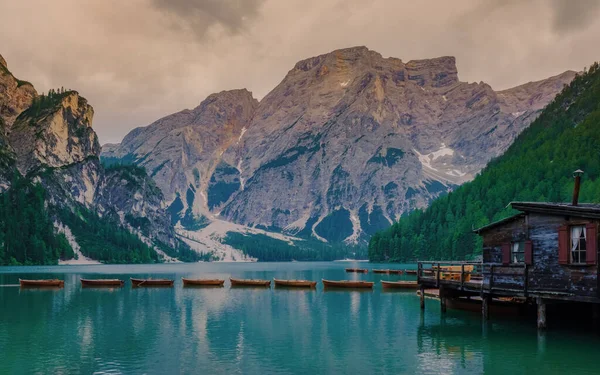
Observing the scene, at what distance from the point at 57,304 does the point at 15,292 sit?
29510 mm

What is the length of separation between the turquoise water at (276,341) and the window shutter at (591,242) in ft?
23.7

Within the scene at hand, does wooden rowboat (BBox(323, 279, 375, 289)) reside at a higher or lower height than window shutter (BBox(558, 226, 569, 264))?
lower

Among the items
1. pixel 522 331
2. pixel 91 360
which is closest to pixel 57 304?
pixel 91 360

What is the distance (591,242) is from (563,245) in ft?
8.57

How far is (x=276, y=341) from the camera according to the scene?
5541 centimetres

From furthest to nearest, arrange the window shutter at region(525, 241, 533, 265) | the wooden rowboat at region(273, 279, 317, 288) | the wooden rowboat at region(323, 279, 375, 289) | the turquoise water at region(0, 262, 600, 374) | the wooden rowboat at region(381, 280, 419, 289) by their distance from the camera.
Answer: the wooden rowboat at region(273, 279, 317, 288), the wooden rowboat at region(323, 279, 375, 289), the wooden rowboat at region(381, 280, 419, 289), the window shutter at region(525, 241, 533, 265), the turquoise water at region(0, 262, 600, 374)

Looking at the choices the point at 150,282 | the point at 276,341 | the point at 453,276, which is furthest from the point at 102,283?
A: the point at 276,341

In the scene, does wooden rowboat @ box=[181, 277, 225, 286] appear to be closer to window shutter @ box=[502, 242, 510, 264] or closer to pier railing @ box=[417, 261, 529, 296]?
pier railing @ box=[417, 261, 529, 296]

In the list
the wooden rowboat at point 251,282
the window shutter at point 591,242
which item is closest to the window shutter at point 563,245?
the window shutter at point 591,242

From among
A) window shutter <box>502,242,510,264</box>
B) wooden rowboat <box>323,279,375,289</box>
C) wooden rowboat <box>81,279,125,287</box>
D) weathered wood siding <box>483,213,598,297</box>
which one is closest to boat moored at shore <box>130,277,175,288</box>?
wooden rowboat <box>81,279,125,287</box>

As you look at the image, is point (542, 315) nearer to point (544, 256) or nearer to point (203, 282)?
point (544, 256)

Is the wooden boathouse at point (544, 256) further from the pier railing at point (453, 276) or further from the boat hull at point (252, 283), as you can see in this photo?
the boat hull at point (252, 283)

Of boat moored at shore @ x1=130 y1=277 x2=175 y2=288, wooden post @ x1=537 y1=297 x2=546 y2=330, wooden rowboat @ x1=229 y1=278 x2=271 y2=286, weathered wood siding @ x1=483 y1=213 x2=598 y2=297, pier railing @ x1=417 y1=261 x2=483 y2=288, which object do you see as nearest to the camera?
weathered wood siding @ x1=483 y1=213 x2=598 y2=297

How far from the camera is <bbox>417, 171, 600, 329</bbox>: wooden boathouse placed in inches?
1923
